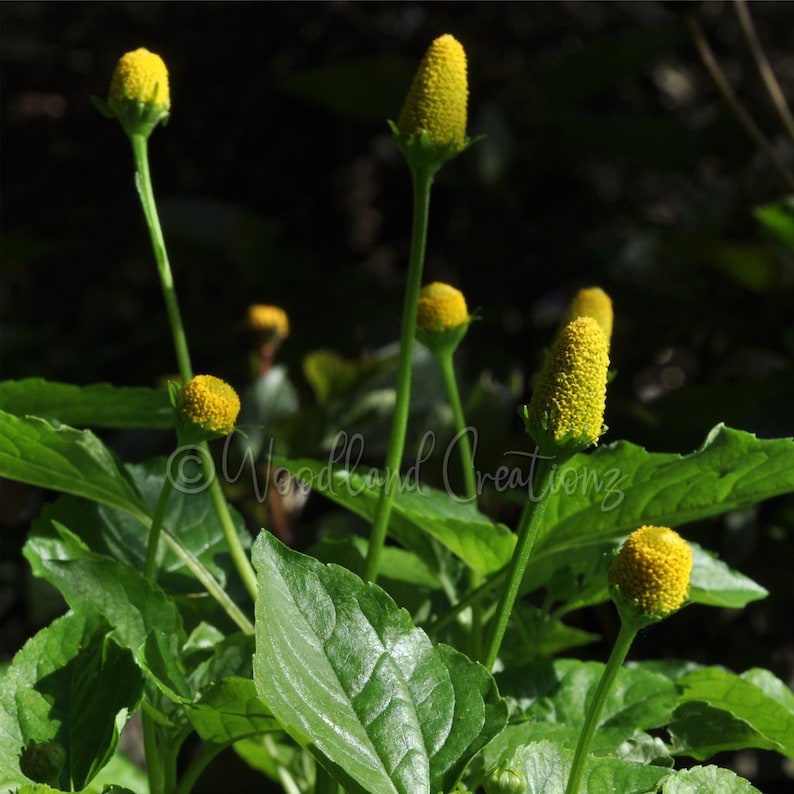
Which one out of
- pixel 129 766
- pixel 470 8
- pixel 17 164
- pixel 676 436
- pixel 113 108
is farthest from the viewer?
pixel 17 164

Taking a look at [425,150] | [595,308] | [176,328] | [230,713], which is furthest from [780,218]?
[230,713]

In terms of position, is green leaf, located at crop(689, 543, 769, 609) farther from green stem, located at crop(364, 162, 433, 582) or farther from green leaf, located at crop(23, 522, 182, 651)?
green leaf, located at crop(23, 522, 182, 651)

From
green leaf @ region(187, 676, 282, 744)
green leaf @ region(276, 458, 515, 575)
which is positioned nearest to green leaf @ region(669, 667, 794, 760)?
green leaf @ region(276, 458, 515, 575)

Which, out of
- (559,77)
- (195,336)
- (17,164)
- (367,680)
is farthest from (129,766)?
(17,164)

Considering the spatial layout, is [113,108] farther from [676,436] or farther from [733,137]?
[733,137]

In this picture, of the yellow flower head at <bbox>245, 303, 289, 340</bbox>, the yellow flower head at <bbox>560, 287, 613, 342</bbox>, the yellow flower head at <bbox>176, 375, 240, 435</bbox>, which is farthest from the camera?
the yellow flower head at <bbox>245, 303, 289, 340</bbox>

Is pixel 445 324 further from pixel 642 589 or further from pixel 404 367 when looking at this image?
pixel 642 589
